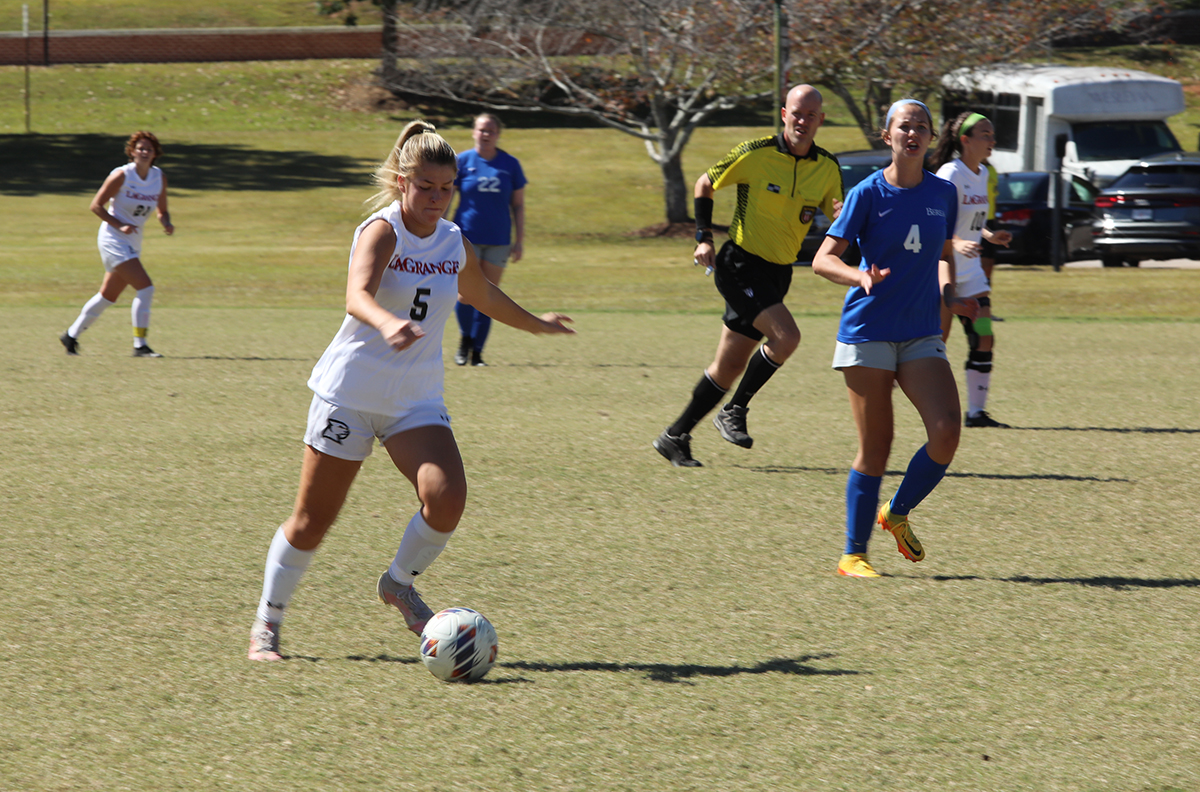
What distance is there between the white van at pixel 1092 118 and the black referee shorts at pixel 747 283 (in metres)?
21.2

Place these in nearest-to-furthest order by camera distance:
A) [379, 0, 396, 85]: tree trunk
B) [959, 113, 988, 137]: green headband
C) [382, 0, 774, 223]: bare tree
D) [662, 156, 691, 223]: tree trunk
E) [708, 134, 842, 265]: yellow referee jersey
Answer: [708, 134, 842, 265]: yellow referee jersey → [959, 113, 988, 137]: green headband → [382, 0, 774, 223]: bare tree → [662, 156, 691, 223]: tree trunk → [379, 0, 396, 85]: tree trunk

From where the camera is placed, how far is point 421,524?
480 centimetres

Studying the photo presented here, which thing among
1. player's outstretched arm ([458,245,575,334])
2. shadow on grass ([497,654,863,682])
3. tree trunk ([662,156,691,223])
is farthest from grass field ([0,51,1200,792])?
tree trunk ([662,156,691,223])

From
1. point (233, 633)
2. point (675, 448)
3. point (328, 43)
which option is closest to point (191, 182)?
point (328, 43)

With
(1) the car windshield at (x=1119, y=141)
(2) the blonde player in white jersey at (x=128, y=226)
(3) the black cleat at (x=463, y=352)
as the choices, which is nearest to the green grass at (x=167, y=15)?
(1) the car windshield at (x=1119, y=141)

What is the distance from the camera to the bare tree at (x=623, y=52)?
2938cm

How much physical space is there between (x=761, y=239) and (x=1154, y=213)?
17.2m

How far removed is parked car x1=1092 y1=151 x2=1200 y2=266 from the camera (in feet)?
75.2

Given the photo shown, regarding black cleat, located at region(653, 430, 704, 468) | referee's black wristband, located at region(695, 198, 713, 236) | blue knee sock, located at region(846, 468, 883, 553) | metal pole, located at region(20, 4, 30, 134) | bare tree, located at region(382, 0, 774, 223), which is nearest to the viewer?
blue knee sock, located at region(846, 468, 883, 553)

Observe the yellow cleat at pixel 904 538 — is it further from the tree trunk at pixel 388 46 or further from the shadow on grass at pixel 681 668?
the tree trunk at pixel 388 46

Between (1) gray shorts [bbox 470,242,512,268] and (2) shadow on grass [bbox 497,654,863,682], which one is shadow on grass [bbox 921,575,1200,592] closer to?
(2) shadow on grass [bbox 497,654,863,682]

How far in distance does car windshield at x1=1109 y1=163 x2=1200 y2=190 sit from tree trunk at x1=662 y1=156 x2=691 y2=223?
38.7ft

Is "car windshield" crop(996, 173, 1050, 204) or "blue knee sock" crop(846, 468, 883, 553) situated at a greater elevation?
"car windshield" crop(996, 173, 1050, 204)

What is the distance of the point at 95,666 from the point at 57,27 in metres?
66.0
